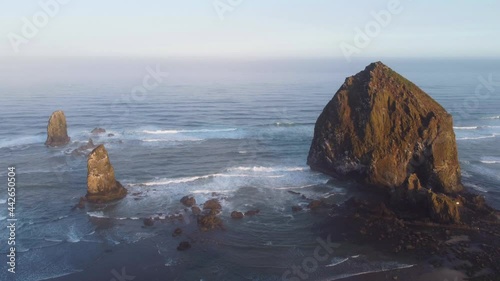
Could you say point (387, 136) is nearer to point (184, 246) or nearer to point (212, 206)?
point (212, 206)

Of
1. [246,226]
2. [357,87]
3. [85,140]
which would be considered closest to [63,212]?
[246,226]

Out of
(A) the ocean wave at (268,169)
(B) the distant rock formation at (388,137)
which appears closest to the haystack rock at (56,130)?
(A) the ocean wave at (268,169)

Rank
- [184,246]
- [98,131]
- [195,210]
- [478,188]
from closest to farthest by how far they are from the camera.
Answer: [184,246], [195,210], [478,188], [98,131]

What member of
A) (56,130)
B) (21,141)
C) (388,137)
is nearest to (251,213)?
(388,137)

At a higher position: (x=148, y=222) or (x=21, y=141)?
(x=21, y=141)

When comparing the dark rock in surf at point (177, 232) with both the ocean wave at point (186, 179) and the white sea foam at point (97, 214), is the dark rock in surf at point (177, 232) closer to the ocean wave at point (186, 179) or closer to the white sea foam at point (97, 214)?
the white sea foam at point (97, 214)

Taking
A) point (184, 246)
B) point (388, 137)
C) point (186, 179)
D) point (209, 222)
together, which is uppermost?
point (388, 137)

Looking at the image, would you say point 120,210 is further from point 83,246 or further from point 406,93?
point 406,93
